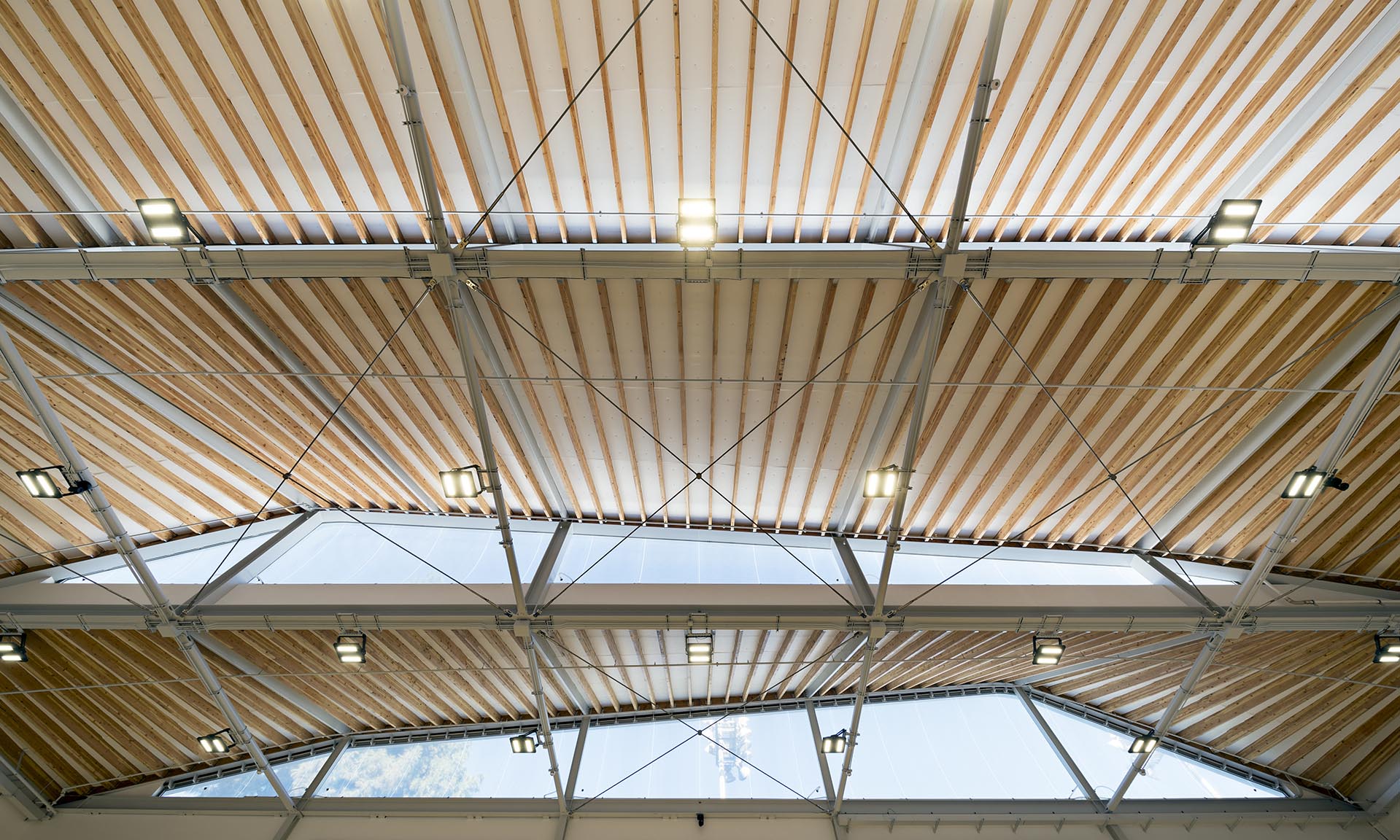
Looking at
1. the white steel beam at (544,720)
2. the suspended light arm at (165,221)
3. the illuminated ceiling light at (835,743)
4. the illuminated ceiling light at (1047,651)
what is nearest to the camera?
the suspended light arm at (165,221)

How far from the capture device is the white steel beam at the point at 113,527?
8.23 m

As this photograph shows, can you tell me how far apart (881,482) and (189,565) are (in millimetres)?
12613

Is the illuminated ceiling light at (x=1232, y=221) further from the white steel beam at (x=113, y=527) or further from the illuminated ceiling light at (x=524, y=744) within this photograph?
the illuminated ceiling light at (x=524, y=744)

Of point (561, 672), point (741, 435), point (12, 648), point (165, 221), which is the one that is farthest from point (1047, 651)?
point (12, 648)

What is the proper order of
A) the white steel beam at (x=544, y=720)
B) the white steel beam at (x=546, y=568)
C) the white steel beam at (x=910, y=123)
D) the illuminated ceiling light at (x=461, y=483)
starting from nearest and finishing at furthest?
the white steel beam at (x=910, y=123), the illuminated ceiling light at (x=461, y=483), the white steel beam at (x=544, y=720), the white steel beam at (x=546, y=568)

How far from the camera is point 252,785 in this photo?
45.5ft

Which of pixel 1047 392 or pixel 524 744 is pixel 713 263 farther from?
pixel 524 744

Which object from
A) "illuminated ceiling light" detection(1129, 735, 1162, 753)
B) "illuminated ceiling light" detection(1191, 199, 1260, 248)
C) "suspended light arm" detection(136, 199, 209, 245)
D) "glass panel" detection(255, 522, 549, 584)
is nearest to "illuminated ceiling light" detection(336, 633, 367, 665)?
"glass panel" detection(255, 522, 549, 584)

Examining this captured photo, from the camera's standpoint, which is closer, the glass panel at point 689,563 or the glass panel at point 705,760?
the glass panel at point 689,563

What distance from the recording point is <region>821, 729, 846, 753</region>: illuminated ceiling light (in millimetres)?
13195

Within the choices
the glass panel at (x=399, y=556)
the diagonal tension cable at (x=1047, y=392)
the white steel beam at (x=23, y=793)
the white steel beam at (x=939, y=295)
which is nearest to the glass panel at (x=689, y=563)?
the glass panel at (x=399, y=556)

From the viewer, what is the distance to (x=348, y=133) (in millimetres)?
7074

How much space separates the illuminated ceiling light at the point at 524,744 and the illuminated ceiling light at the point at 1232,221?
14.0m

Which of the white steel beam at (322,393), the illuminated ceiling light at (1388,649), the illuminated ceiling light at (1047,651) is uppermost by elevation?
the white steel beam at (322,393)
